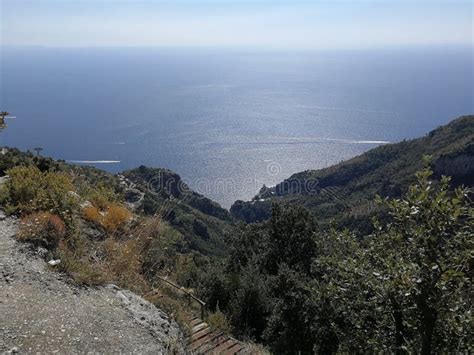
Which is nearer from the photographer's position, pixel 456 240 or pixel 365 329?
pixel 456 240

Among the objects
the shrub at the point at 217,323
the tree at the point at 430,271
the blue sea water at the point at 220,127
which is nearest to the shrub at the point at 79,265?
the shrub at the point at 217,323

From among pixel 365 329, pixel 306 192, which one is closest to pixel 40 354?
pixel 365 329

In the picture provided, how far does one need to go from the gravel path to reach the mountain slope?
1741 inches

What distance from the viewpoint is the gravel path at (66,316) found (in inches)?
146

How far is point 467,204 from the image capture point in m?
3.49

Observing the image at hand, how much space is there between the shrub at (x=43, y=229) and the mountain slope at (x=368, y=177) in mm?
43890

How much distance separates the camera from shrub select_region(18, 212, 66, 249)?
5293mm

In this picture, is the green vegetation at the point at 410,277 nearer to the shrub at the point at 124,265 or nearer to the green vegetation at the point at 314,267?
the green vegetation at the point at 314,267

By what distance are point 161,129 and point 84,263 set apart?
401 ft

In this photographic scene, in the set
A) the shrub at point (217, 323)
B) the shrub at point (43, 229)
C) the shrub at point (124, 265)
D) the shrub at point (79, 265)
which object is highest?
the shrub at point (43, 229)

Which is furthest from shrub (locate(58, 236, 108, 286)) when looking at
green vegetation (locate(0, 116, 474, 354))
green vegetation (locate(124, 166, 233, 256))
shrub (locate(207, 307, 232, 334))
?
green vegetation (locate(124, 166, 233, 256))

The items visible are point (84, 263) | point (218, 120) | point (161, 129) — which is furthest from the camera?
point (218, 120)

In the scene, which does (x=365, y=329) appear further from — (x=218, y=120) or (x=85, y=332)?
(x=218, y=120)

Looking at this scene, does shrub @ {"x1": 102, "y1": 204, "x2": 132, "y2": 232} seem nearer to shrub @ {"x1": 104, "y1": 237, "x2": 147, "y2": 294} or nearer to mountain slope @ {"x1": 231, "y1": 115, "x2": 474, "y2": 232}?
shrub @ {"x1": 104, "y1": 237, "x2": 147, "y2": 294}
